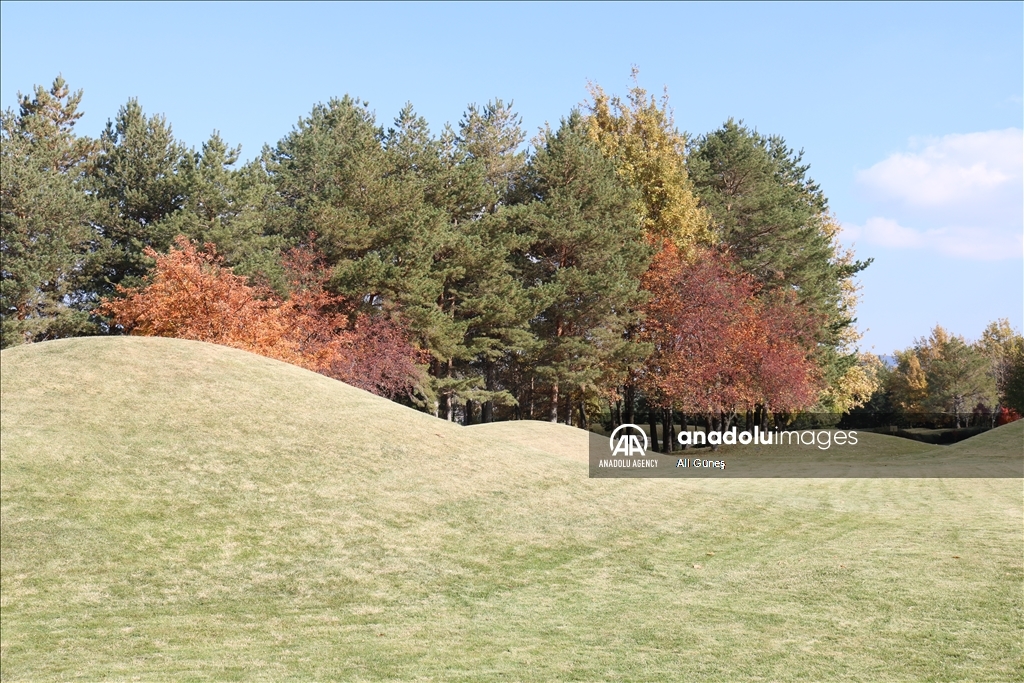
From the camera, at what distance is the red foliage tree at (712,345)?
129ft

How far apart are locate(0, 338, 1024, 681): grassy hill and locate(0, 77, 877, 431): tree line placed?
14.9 m

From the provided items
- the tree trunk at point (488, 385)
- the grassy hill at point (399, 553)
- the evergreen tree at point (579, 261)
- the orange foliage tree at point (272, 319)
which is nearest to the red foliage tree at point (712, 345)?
the evergreen tree at point (579, 261)

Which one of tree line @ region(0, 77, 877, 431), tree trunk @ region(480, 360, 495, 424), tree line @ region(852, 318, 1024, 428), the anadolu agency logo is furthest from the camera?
tree line @ region(852, 318, 1024, 428)

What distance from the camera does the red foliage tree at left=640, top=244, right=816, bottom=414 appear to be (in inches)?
1554

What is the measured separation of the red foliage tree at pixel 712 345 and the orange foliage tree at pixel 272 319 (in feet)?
36.7

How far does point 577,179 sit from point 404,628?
35.3m

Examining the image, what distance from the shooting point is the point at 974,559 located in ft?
44.9

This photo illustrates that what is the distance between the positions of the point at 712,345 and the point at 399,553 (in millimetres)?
28878

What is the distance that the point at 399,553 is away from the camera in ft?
43.9

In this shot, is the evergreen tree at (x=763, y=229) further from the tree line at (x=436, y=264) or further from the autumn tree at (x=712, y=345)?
the autumn tree at (x=712, y=345)

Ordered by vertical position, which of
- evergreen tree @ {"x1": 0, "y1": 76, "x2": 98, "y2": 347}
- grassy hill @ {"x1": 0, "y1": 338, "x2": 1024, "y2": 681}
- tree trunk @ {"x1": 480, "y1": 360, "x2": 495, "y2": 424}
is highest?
evergreen tree @ {"x1": 0, "y1": 76, "x2": 98, "y2": 347}

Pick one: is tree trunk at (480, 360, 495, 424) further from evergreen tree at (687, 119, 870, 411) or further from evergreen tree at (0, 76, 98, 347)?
evergreen tree at (0, 76, 98, 347)

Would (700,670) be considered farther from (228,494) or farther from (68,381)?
(68,381)

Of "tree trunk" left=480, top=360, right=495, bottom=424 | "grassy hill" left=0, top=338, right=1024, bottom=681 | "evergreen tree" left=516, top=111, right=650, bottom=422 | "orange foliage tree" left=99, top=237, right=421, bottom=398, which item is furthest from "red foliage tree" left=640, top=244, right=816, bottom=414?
"grassy hill" left=0, top=338, right=1024, bottom=681
